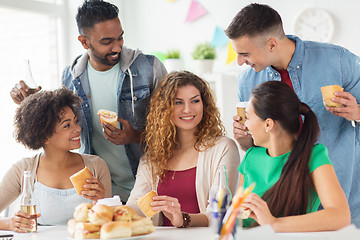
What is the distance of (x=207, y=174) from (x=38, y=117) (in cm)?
95

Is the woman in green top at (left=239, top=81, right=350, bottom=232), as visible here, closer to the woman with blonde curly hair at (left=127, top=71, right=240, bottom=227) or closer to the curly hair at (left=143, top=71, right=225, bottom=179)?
the woman with blonde curly hair at (left=127, top=71, right=240, bottom=227)

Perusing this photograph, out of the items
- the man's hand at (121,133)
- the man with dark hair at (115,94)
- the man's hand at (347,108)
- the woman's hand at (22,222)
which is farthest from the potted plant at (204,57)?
the woman's hand at (22,222)

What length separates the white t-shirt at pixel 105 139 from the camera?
2.73 m

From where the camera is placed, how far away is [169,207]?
1.89 metres

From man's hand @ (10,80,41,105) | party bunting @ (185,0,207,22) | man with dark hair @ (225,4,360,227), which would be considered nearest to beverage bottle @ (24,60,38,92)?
man's hand @ (10,80,41,105)

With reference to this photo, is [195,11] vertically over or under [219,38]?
over

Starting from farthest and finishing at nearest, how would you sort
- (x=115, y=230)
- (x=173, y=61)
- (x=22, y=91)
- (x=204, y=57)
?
1. (x=173, y=61)
2. (x=204, y=57)
3. (x=22, y=91)
4. (x=115, y=230)

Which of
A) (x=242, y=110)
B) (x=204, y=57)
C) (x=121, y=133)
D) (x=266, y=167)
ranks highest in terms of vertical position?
(x=204, y=57)

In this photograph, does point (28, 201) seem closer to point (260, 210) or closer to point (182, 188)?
point (182, 188)

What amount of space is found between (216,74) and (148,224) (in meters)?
3.10

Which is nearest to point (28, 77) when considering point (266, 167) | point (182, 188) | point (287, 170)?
point (182, 188)

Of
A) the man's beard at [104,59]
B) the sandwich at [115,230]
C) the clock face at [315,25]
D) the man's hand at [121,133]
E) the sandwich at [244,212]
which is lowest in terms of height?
the sandwich at [115,230]

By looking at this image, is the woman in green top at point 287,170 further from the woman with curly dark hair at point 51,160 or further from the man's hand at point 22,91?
the man's hand at point 22,91

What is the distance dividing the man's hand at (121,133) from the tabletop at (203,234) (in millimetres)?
564
